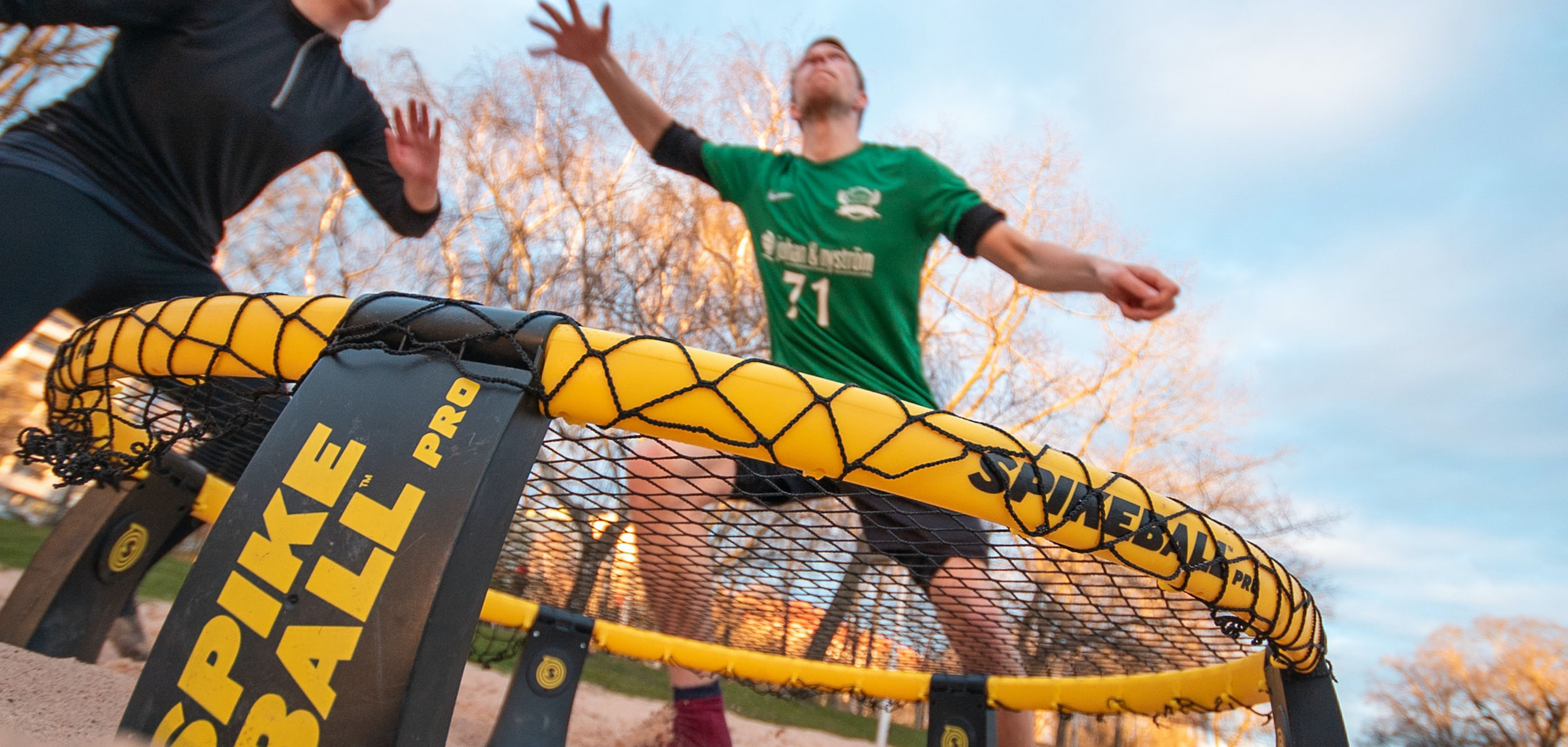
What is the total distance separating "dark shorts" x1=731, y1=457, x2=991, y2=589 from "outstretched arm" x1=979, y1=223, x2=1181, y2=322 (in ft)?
1.62

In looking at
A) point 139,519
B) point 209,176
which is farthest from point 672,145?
point 139,519

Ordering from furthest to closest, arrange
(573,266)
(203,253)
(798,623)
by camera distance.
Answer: (573,266) < (798,623) < (203,253)

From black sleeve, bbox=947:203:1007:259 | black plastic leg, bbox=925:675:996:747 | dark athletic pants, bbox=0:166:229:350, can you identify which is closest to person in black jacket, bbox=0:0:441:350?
dark athletic pants, bbox=0:166:229:350

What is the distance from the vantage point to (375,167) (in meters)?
1.95

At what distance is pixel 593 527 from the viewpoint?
1.70 meters

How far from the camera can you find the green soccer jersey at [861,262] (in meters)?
1.79

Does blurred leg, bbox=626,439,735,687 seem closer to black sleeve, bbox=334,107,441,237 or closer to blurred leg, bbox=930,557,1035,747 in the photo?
blurred leg, bbox=930,557,1035,747

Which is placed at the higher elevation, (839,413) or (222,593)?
(839,413)

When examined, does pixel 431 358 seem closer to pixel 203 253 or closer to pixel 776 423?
pixel 776 423

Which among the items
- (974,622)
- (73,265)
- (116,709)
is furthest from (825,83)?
(116,709)

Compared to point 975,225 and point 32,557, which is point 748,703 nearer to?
point 32,557

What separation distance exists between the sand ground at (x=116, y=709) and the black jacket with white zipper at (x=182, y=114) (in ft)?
2.77

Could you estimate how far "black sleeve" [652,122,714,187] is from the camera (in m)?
2.16

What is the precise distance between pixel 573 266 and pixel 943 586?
27.3ft
